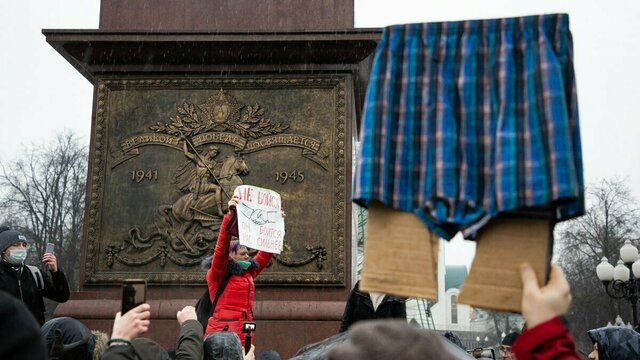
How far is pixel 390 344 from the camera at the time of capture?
2012 millimetres

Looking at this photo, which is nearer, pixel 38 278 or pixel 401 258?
pixel 401 258

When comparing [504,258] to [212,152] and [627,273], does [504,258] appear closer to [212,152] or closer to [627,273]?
[212,152]

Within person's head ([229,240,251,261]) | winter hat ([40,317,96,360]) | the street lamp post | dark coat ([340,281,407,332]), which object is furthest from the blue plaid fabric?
the street lamp post

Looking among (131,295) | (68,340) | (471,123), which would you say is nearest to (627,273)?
(68,340)

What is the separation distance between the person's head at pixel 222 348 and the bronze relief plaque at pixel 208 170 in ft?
17.9

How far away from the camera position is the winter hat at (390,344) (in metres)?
2.00

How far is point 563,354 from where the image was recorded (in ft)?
7.02

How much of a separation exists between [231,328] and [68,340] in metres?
2.45

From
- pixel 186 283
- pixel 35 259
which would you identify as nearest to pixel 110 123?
pixel 186 283

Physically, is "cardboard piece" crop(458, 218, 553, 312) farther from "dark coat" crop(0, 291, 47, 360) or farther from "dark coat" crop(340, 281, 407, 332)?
"dark coat" crop(340, 281, 407, 332)

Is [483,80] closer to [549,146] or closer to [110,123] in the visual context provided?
[549,146]

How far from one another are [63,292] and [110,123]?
3158mm

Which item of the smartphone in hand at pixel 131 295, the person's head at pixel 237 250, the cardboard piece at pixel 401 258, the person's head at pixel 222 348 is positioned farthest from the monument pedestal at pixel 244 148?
the cardboard piece at pixel 401 258

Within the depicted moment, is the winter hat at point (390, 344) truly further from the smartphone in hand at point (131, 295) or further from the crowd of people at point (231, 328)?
the smartphone in hand at point (131, 295)
